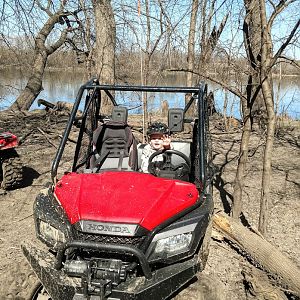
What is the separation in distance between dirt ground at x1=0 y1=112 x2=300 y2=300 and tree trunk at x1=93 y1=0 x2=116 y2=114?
69.3 inches

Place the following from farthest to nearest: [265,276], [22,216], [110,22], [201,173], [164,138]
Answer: [110,22], [22,216], [164,138], [265,276], [201,173]

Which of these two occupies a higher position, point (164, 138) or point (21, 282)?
point (164, 138)

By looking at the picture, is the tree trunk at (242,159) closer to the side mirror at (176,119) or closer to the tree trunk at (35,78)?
the side mirror at (176,119)

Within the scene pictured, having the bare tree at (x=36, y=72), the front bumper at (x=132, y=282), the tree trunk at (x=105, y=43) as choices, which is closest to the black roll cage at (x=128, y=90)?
the front bumper at (x=132, y=282)

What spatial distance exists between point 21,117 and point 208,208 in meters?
11.3

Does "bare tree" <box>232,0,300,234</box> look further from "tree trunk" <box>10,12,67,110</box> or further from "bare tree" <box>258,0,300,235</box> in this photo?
"tree trunk" <box>10,12,67,110</box>

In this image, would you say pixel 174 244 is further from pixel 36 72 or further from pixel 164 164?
pixel 36 72

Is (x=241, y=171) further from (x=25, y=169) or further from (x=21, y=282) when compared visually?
(x=25, y=169)

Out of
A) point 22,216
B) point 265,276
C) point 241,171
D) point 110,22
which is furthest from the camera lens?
point 110,22

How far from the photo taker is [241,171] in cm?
456

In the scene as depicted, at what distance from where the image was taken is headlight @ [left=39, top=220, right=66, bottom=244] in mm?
2684

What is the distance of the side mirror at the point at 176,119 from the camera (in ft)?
12.7

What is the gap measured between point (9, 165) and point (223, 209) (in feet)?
10.2

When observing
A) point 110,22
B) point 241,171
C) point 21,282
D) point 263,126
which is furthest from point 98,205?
point 263,126
